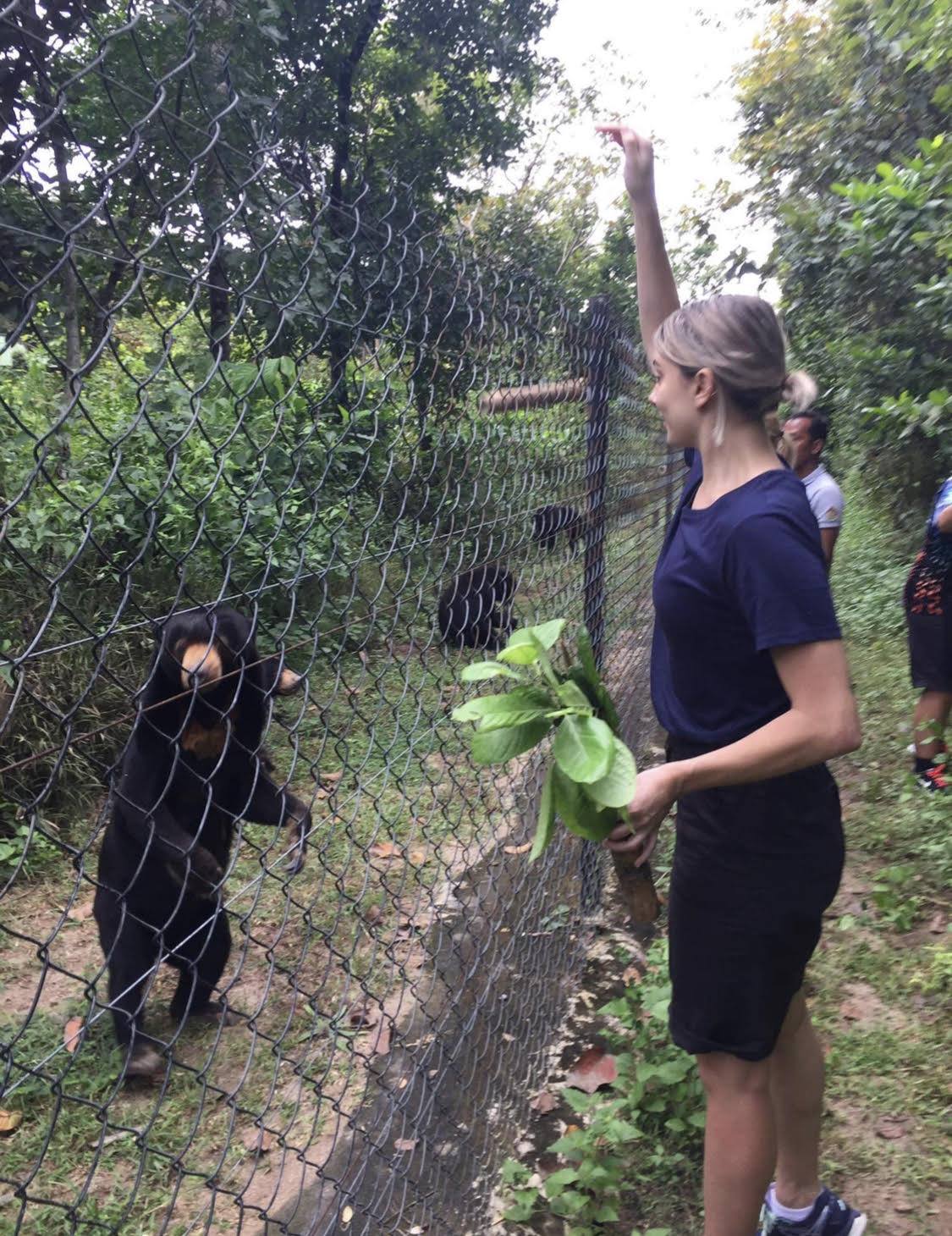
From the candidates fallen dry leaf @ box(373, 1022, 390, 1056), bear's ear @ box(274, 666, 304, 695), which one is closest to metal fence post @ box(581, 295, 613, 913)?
fallen dry leaf @ box(373, 1022, 390, 1056)

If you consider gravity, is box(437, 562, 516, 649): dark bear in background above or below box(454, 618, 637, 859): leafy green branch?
above

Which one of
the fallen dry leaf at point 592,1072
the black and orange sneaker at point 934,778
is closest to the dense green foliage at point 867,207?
the black and orange sneaker at point 934,778

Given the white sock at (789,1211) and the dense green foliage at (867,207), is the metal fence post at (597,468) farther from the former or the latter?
the dense green foliage at (867,207)

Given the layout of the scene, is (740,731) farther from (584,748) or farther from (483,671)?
(483,671)

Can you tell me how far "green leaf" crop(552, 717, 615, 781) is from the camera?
150 cm

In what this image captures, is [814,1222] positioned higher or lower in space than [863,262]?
lower

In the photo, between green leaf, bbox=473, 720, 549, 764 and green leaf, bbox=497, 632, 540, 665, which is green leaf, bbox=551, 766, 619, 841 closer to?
green leaf, bbox=473, 720, 549, 764

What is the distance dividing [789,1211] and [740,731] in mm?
1247

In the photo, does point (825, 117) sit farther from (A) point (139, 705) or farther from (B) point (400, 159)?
(A) point (139, 705)

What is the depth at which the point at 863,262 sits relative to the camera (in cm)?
702

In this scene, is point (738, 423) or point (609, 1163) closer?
point (738, 423)

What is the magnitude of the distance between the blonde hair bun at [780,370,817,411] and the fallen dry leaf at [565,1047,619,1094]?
6.44 feet

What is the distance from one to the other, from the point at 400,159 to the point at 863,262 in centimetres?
481

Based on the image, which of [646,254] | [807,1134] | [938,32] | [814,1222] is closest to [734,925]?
[807,1134]
